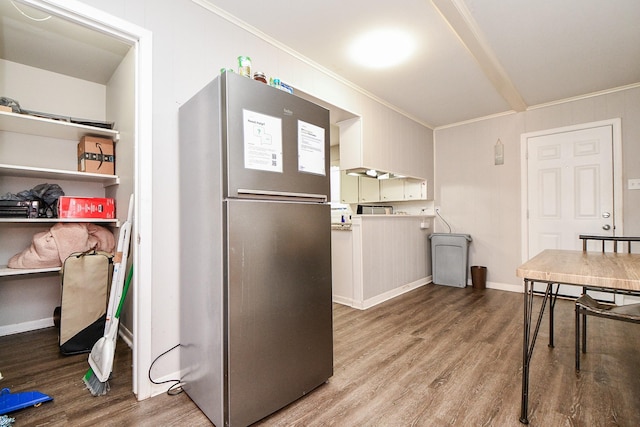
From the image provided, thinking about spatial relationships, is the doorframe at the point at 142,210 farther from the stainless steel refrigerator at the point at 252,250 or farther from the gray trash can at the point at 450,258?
the gray trash can at the point at 450,258

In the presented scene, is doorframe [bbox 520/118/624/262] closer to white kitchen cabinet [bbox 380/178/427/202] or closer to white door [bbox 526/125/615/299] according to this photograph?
white door [bbox 526/125/615/299]

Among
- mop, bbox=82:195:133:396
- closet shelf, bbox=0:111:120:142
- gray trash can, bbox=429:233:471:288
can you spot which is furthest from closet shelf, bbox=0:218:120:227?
gray trash can, bbox=429:233:471:288

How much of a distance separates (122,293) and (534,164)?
15.9 ft

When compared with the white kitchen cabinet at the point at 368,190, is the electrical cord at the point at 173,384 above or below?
below

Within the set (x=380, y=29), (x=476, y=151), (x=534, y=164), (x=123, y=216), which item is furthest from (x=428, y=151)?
(x=123, y=216)

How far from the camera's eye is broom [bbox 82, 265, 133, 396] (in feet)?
5.78

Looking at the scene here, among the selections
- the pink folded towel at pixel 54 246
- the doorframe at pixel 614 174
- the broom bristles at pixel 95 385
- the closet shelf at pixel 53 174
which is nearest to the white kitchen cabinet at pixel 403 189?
the doorframe at pixel 614 174

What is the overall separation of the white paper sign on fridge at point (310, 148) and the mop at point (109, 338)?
1.19m

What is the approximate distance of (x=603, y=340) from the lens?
95.4 inches

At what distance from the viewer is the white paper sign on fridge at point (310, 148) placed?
66.8 inches

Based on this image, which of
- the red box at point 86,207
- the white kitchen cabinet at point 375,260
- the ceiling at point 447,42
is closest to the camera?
the ceiling at point 447,42

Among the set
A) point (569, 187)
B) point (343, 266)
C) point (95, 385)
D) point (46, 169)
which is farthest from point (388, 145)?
point (95, 385)

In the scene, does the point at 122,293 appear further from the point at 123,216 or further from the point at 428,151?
the point at 428,151

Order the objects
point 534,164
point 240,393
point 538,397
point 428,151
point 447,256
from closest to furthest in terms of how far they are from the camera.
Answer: point 240,393 → point 538,397 → point 534,164 → point 447,256 → point 428,151
